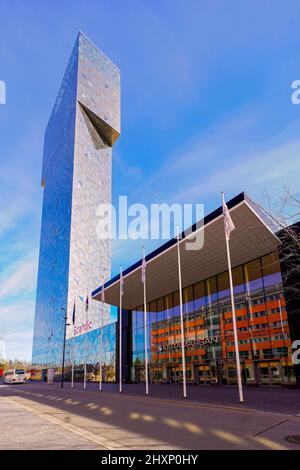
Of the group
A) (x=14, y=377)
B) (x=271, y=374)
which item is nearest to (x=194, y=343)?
(x=271, y=374)

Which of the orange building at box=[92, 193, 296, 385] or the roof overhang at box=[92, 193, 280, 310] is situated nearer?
the roof overhang at box=[92, 193, 280, 310]

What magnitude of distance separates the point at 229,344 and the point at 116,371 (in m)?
25.4

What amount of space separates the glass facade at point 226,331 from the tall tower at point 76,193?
5043cm

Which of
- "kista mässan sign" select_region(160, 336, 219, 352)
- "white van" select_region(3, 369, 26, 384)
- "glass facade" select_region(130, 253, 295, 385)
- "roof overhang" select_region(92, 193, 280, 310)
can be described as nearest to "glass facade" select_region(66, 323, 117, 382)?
"white van" select_region(3, 369, 26, 384)

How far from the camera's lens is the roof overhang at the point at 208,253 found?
25.7 meters

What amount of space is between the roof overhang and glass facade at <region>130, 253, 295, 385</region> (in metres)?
1.45

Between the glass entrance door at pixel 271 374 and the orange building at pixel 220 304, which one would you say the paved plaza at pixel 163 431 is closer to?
the orange building at pixel 220 304

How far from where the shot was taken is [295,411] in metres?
13.8

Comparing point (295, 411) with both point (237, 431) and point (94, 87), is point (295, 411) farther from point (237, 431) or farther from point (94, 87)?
point (94, 87)

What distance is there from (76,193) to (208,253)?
79178mm

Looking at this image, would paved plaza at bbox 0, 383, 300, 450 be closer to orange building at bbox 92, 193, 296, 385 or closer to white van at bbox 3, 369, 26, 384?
orange building at bbox 92, 193, 296, 385

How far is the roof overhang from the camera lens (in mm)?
25688

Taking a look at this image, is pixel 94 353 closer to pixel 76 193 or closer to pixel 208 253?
pixel 208 253
